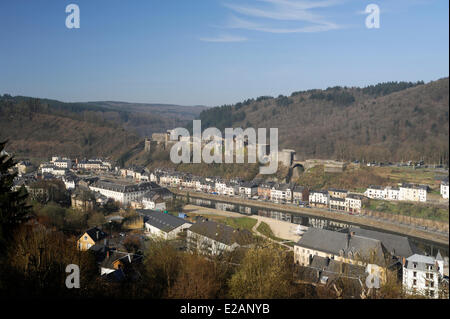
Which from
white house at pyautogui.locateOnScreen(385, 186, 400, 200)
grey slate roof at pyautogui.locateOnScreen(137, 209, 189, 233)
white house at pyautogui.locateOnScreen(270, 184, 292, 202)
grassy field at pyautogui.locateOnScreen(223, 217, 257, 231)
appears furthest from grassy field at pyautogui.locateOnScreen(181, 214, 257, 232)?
white house at pyautogui.locateOnScreen(385, 186, 400, 200)

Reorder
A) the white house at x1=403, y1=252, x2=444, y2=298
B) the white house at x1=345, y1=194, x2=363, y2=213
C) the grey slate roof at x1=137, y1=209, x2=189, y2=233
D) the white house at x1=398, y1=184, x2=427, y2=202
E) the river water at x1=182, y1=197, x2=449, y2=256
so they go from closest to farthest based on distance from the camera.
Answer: the white house at x1=403, y1=252, x2=444, y2=298 → the grey slate roof at x1=137, y1=209, x2=189, y2=233 → the river water at x1=182, y1=197, x2=449, y2=256 → the white house at x1=398, y1=184, x2=427, y2=202 → the white house at x1=345, y1=194, x2=363, y2=213

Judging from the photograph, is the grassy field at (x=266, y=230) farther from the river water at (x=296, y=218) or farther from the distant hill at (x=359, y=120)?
the distant hill at (x=359, y=120)

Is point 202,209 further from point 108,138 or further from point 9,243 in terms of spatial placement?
point 108,138

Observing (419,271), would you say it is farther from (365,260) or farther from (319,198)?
(319,198)

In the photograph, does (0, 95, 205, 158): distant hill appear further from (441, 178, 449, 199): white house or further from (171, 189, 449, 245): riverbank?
(441, 178, 449, 199): white house

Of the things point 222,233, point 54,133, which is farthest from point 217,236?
point 54,133

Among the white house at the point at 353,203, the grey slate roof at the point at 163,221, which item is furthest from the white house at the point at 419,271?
the white house at the point at 353,203
